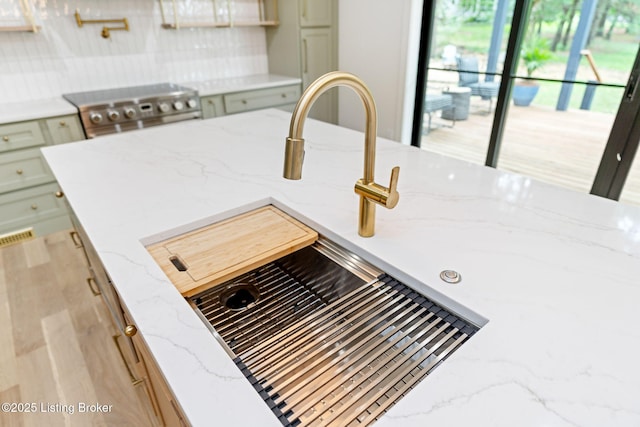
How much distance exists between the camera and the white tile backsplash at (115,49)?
274 centimetres

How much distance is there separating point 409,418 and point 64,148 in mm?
1696

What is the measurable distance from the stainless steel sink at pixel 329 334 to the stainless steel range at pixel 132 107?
2.14 m

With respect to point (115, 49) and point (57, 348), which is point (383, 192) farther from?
point (115, 49)

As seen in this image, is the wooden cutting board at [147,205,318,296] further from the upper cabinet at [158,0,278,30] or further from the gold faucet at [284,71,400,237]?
the upper cabinet at [158,0,278,30]

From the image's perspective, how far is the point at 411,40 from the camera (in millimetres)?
3227

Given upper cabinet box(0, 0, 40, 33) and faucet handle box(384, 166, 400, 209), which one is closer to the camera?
faucet handle box(384, 166, 400, 209)

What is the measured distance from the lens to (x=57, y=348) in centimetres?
184

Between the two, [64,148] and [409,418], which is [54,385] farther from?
[409,418]

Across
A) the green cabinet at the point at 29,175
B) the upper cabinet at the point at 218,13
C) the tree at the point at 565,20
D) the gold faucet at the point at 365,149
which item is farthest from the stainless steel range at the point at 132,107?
the tree at the point at 565,20

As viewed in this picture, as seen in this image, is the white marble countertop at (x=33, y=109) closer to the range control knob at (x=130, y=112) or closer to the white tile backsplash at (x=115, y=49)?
the white tile backsplash at (x=115, y=49)

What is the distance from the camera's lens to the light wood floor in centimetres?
155

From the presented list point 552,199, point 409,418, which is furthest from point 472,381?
point 552,199

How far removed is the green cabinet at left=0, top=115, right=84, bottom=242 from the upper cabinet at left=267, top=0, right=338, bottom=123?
1898 millimetres

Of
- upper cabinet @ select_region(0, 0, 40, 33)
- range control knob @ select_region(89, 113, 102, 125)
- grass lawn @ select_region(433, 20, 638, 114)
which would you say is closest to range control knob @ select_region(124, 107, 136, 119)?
range control knob @ select_region(89, 113, 102, 125)
